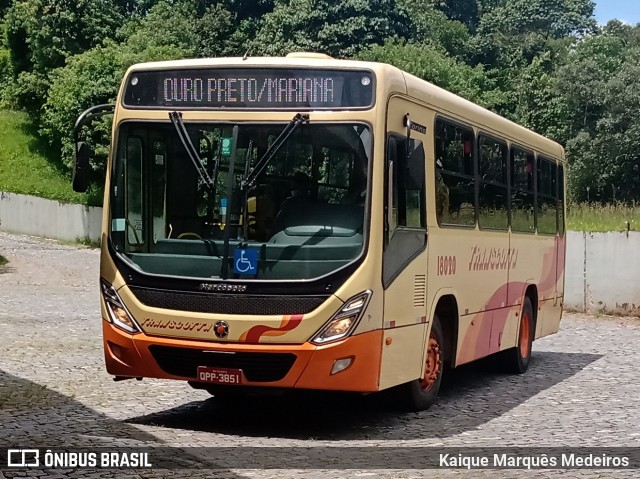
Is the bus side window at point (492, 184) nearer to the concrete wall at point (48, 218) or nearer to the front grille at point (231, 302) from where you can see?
the front grille at point (231, 302)

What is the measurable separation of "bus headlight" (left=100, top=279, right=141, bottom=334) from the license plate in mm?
706

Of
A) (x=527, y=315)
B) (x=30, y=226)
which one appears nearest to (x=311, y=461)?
(x=527, y=315)

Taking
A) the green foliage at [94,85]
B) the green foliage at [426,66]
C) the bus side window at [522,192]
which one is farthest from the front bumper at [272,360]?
the green foliage at [426,66]

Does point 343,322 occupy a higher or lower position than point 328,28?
lower

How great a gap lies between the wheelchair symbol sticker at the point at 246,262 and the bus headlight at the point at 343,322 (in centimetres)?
76

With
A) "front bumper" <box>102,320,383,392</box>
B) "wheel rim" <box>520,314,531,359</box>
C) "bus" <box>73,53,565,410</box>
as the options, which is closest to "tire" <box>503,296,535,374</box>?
"wheel rim" <box>520,314,531,359</box>

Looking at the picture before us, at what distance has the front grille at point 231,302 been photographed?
9164 mm

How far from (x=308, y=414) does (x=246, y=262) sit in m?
2.30

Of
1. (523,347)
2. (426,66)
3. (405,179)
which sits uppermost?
(426,66)

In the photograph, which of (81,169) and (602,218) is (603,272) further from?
(81,169)

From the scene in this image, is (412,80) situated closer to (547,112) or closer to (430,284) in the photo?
(430,284)

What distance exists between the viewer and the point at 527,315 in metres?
15.4

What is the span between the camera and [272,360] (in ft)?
30.3

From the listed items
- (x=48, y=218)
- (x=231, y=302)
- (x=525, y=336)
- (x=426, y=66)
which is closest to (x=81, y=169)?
(x=231, y=302)
